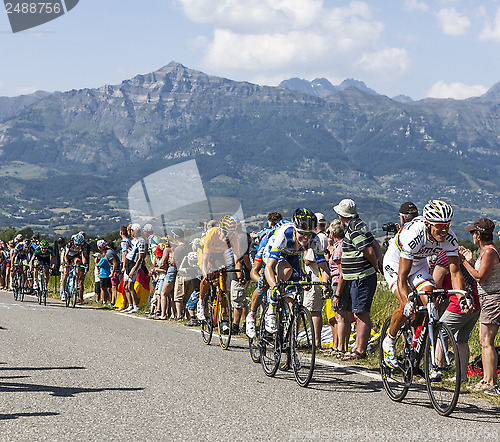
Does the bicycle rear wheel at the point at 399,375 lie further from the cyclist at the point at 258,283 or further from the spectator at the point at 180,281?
the spectator at the point at 180,281

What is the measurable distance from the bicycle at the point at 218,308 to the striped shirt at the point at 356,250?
1.53m

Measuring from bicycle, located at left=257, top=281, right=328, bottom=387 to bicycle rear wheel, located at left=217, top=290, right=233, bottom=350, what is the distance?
1.83 m

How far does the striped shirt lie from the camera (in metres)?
9.28

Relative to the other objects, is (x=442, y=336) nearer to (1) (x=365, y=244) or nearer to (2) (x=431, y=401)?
(2) (x=431, y=401)

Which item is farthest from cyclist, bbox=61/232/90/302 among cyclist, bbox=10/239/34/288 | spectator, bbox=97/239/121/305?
cyclist, bbox=10/239/34/288

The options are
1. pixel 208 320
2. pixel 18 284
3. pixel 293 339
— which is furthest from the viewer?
pixel 18 284

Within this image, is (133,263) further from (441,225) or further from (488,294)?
(441,225)

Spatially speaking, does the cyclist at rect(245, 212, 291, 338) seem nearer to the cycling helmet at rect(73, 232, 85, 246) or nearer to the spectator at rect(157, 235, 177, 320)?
the spectator at rect(157, 235, 177, 320)

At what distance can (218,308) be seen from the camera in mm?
10258

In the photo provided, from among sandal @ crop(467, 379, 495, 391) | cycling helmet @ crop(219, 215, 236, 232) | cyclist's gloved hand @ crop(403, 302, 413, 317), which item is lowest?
sandal @ crop(467, 379, 495, 391)

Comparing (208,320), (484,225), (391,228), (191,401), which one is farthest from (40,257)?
(484,225)

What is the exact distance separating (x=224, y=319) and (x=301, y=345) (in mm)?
2789

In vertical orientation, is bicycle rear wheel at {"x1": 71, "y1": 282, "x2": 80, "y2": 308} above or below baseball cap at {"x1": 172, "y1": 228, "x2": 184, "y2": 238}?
below

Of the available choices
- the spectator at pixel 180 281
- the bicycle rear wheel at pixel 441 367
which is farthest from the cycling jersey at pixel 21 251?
the bicycle rear wheel at pixel 441 367
